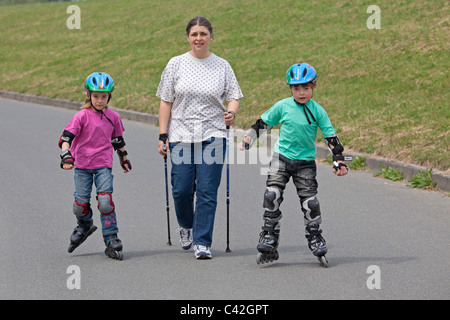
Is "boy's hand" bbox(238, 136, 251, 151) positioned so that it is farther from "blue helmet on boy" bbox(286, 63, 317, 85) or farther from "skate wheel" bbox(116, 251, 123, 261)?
"skate wheel" bbox(116, 251, 123, 261)

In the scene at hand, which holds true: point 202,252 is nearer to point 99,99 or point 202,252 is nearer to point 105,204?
point 105,204

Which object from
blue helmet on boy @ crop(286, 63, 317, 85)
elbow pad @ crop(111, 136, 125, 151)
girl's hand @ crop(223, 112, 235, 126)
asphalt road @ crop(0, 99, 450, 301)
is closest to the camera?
asphalt road @ crop(0, 99, 450, 301)

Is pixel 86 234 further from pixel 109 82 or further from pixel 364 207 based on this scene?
pixel 364 207

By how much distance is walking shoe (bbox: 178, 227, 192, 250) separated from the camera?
23.2 ft

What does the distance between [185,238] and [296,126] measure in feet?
4.74

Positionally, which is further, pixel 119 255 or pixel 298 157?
pixel 119 255

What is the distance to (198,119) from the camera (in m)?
6.69

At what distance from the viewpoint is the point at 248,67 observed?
20.8 metres

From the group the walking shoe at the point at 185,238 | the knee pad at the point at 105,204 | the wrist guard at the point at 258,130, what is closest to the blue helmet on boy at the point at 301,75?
the wrist guard at the point at 258,130

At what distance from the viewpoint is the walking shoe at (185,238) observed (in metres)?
7.07

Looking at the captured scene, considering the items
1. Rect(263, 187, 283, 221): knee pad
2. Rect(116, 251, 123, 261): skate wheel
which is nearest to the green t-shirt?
Rect(263, 187, 283, 221): knee pad

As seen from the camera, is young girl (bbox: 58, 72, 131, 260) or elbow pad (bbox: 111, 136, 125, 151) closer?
young girl (bbox: 58, 72, 131, 260)

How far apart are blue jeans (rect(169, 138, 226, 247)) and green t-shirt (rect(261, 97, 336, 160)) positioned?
0.53 m

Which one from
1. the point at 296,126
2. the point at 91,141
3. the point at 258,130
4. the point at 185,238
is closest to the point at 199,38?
the point at 258,130
